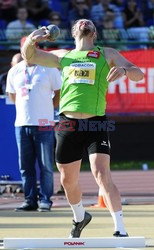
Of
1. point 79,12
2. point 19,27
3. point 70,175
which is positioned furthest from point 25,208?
point 79,12

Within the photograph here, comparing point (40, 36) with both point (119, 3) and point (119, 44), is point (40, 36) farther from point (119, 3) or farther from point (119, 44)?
point (119, 3)

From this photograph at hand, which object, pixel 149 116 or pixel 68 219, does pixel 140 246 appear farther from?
pixel 149 116

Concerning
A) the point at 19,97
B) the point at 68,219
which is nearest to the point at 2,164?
the point at 19,97

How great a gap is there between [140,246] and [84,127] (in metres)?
1.30

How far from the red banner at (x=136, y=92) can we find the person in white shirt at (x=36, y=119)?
20.8 ft

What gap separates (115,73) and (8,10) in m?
13.3

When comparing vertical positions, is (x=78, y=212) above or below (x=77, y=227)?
above

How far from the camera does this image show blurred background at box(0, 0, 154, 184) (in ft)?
59.1

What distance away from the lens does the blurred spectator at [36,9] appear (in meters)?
20.9

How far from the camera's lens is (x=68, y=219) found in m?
10.5

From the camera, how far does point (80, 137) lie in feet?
27.4

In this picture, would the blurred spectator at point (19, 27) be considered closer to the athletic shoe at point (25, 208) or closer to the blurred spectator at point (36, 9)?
the blurred spectator at point (36, 9)

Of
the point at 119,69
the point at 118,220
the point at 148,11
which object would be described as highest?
the point at 148,11

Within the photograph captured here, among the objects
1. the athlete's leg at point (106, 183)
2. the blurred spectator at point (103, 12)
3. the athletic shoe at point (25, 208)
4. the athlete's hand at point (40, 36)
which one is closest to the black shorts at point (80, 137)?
the athlete's leg at point (106, 183)
